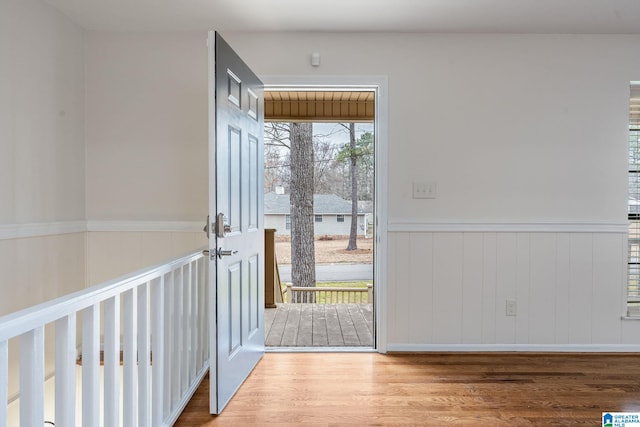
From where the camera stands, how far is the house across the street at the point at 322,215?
6.01 meters

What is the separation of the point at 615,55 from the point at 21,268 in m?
4.14

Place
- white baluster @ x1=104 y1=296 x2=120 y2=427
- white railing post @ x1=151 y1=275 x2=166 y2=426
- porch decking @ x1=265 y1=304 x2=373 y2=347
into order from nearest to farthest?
white baluster @ x1=104 y1=296 x2=120 y2=427, white railing post @ x1=151 y1=275 x2=166 y2=426, porch decking @ x1=265 y1=304 x2=373 y2=347

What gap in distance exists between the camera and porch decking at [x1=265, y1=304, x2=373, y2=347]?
3.48 meters

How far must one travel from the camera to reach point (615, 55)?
307 cm

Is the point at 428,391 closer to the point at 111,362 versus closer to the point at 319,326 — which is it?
the point at 319,326

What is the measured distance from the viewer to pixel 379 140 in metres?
3.04

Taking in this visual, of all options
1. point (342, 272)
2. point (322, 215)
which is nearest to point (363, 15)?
point (322, 215)

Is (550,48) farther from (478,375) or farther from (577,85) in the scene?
(478,375)

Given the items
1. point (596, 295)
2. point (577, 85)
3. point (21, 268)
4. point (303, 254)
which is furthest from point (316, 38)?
point (303, 254)

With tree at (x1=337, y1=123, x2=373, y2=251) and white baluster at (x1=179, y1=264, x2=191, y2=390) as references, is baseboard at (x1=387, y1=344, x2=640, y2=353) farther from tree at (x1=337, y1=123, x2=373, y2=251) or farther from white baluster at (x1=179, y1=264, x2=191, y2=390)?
tree at (x1=337, y1=123, x2=373, y2=251)

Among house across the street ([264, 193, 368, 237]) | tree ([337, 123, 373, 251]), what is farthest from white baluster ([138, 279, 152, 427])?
tree ([337, 123, 373, 251])
